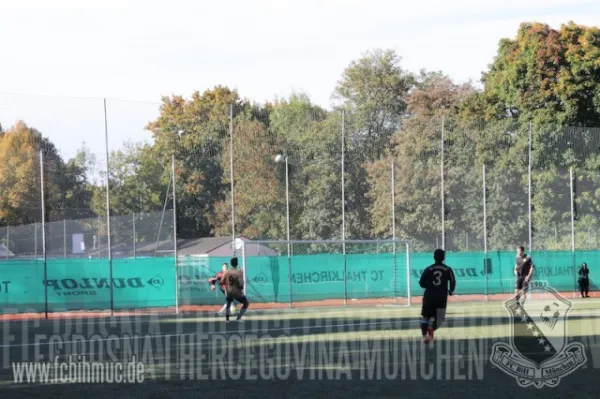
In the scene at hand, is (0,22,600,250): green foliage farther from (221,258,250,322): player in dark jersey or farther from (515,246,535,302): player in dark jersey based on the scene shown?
(515,246,535,302): player in dark jersey

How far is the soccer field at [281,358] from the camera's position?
1224 centimetres

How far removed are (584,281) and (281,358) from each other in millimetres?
24743

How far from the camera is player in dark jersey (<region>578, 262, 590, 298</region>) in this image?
3775cm

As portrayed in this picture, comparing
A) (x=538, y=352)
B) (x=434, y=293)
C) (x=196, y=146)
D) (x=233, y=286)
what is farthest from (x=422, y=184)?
(x=538, y=352)

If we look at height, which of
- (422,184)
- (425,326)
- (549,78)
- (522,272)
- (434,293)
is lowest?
(425,326)

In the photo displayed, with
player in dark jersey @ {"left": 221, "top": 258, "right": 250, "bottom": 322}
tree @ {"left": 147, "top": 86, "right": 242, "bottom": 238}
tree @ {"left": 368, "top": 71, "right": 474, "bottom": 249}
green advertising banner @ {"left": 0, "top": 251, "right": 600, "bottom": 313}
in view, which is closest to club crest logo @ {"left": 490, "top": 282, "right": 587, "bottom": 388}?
player in dark jersey @ {"left": 221, "top": 258, "right": 250, "bottom": 322}

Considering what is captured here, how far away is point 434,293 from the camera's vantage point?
696 inches

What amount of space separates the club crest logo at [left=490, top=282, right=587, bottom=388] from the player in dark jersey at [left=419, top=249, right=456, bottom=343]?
117 centimetres

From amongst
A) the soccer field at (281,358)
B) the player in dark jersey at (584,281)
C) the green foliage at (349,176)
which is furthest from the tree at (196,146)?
the player in dark jersey at (584,281)

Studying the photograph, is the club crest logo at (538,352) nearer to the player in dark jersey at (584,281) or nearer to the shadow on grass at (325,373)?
the shadow on grass at (325,373)

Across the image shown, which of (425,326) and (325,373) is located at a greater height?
(425,326)

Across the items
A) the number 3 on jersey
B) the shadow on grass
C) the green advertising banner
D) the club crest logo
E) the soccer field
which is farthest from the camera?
the green advertising banner

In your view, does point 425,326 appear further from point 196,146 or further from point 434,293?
point 196,146

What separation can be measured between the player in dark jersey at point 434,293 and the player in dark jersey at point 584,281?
21349 millimetres
